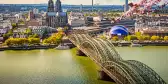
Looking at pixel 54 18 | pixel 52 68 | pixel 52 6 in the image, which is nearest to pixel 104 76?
pixel 52 68

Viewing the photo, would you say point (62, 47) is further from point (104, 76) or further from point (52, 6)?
point (52, 6)

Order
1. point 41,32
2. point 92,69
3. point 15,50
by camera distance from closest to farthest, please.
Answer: point 92,69 < point 15,50 < point 41,32

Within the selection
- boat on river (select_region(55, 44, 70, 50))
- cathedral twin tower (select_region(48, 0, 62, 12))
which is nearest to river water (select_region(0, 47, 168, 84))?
boat on river (select_region(55, 44, 70, 50))

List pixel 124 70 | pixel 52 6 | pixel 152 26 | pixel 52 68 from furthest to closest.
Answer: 1. pixel 52 6
2. pixel 152 26
3. pixel 52 68
4. pixel 124 70

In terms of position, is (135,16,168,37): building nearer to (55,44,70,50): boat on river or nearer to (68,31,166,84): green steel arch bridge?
(55,44,70,50): boat on river

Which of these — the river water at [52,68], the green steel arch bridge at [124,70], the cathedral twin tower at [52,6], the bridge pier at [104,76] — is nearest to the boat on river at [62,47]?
the river water at [52,68]

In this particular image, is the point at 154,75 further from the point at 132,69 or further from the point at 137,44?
the point at 137,44

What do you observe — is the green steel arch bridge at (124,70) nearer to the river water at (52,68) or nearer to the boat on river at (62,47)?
the river water at (52,68)

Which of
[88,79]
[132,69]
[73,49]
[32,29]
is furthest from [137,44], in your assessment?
[132,69]
